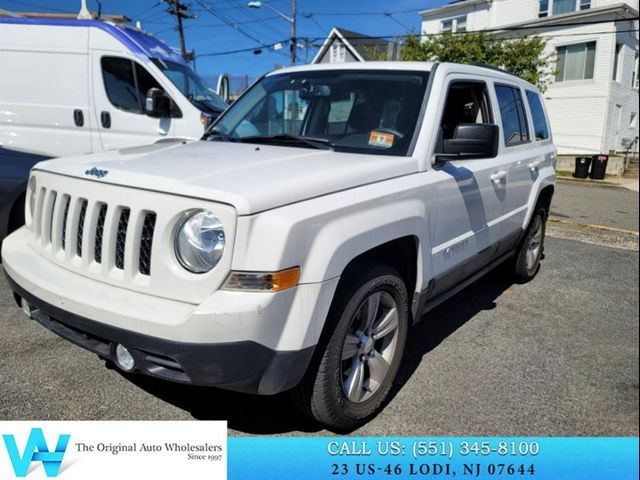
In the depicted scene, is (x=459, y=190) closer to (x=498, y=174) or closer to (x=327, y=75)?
(x=498, y=174)

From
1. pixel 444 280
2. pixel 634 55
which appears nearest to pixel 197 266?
pixel 444 280

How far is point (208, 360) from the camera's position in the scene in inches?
74.6

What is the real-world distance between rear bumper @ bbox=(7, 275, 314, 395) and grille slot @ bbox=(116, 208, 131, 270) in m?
0.25

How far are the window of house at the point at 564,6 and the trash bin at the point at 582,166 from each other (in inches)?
426

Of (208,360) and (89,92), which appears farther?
(89,92)

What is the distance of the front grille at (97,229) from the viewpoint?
205 cm

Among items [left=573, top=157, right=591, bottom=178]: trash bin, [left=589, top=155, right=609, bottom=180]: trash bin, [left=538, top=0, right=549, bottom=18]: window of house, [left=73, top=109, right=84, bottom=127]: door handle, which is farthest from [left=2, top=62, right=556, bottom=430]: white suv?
[left=573, top=157, right=591, bottom=178]: trash bin

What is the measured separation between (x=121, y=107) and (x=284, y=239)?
216 inches

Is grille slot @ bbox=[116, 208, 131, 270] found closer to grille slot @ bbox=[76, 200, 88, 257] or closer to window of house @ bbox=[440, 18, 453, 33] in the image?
grille slot @ bbox=[76, 200, 88, 257]

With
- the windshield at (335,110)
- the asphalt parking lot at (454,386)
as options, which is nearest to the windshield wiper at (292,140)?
the windshield at (335,110)

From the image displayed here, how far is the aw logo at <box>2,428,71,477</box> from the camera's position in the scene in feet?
6.32

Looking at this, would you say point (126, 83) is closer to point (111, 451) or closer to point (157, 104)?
point (157, 104)

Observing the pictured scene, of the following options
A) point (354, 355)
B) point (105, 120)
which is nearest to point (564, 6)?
point (354, 355)

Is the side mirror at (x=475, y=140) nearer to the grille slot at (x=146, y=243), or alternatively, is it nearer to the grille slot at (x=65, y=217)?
the grille slot at (x=146, y=243)
